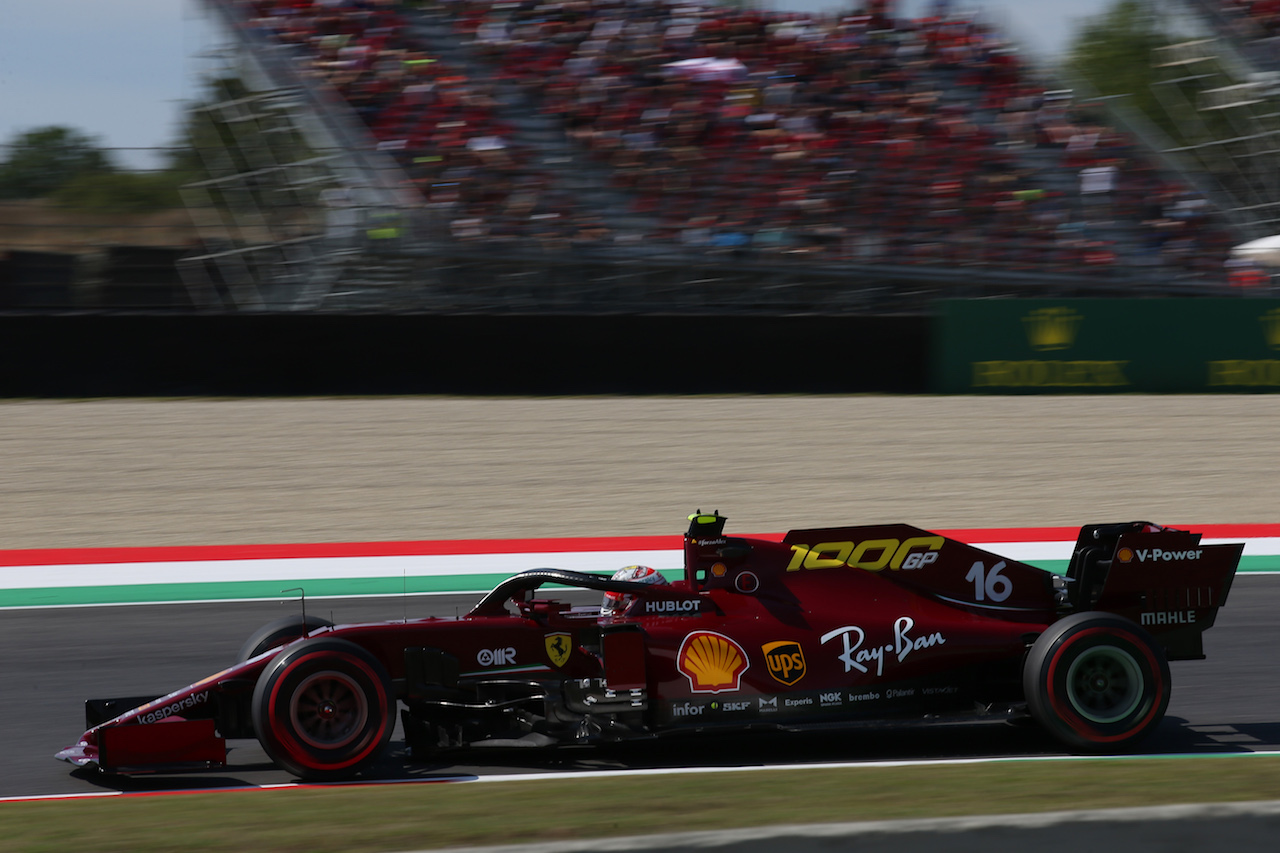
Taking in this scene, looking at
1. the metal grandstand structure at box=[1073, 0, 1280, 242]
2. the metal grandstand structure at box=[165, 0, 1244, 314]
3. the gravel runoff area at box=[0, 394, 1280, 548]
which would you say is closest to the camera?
the gravel runoff area at box=[0, 394, 1280, 548]

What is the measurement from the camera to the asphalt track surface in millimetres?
7797

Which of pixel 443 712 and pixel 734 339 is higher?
pixel 734 339

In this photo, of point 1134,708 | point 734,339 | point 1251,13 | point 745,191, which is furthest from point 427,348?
point 1251,13

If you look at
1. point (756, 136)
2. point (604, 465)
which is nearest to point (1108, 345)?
point (756, 136)

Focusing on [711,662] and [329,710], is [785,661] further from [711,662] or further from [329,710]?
[329,710]

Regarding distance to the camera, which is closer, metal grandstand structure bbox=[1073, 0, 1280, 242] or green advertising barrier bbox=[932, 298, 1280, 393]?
green advertising barrier bbox=[932, 298, 1280, 393]

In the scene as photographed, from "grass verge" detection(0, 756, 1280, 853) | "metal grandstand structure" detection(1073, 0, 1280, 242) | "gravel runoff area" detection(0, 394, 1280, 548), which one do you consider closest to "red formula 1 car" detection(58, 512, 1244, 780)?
"grass verge" detection(0, 756, 1280, 853)

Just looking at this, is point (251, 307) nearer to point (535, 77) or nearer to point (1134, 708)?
point (535, 77)

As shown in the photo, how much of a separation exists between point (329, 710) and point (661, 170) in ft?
41.7

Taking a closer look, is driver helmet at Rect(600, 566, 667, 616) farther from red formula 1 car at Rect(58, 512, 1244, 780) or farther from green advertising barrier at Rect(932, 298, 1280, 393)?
green advertising barrier at Rect(932, 298, 1280, 393)

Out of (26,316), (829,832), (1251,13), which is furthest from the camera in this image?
(1251,13)

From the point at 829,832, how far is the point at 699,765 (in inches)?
89.2

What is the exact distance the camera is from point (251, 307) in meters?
15.6

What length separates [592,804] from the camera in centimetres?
416
